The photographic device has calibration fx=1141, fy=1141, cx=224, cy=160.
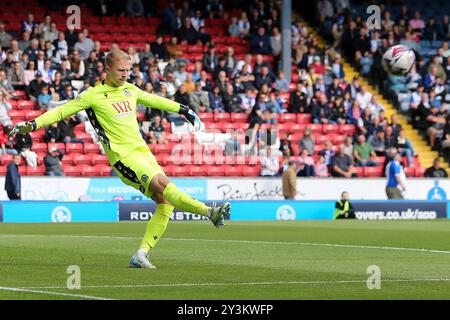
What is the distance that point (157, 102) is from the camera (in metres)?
13.6

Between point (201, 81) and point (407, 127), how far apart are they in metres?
7.83

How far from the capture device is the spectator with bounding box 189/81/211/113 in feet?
112

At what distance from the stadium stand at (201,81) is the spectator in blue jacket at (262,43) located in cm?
3

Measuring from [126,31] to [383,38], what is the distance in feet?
30.3

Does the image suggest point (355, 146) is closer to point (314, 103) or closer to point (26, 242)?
point (314, 103)

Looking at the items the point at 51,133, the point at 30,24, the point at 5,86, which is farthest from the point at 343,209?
the point at 30,24

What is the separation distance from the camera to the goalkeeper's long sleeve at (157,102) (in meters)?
13.5

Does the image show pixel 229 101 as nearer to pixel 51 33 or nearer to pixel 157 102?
pixel 51 33

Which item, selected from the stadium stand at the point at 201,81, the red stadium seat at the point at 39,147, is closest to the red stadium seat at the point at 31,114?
the stadium stand at the point at 201,81

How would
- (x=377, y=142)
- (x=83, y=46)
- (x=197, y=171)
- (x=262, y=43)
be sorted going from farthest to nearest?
(x=262, y=43) < (x=377, y=142) < (x=83, y=46) < (x=197, y=171)

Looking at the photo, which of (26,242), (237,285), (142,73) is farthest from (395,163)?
(237,285)

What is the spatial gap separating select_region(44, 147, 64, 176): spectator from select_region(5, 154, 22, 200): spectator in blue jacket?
1.31m

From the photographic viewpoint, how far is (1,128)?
31.1 meters

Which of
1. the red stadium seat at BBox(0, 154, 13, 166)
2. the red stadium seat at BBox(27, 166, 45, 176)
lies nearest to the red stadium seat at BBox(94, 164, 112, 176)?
the red stadium seat at BBox(27, 166, 45, 176)
